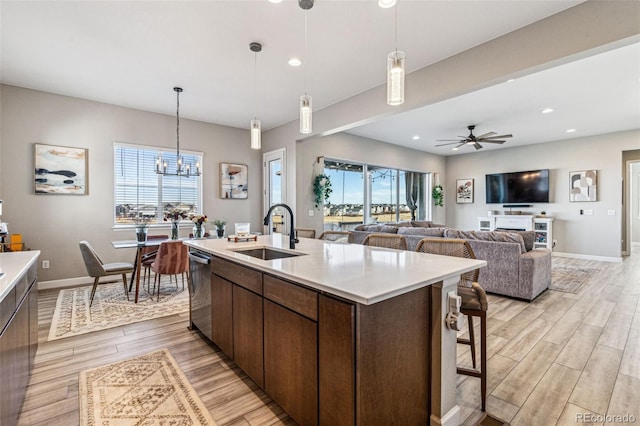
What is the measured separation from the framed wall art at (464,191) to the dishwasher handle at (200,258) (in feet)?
28.6

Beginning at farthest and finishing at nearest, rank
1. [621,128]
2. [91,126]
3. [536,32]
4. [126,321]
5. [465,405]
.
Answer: [621,128] → [91,126] → [126,321] → [536,32] → [465,405]

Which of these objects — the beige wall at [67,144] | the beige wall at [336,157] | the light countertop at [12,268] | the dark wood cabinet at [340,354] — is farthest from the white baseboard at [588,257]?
the light countertop at [12,268]

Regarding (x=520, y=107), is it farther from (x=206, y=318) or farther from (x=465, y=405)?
(x=206, y=318)

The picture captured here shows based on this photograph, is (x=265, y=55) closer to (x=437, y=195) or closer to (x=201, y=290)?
(x=201, y=290)

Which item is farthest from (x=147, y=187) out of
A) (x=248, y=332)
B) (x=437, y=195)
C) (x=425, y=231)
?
(x=437, y=195)

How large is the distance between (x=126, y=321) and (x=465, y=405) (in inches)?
133

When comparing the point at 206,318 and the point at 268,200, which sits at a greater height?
the point at 268,200

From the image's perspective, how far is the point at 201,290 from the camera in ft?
9.13

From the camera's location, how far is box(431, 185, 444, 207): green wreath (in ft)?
30.0

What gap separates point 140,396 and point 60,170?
419cm

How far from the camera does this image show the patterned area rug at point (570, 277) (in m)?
4.59

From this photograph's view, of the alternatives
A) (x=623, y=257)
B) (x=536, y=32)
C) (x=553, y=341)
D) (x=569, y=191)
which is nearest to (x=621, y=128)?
(x=569, y=191)

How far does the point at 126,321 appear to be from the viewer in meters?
3.28

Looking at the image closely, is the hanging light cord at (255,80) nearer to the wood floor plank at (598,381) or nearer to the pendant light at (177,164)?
the pendant light at (177,164)
